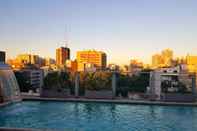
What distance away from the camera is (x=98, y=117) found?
10.6 meters

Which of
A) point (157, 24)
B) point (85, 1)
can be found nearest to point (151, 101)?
point (157, 24)

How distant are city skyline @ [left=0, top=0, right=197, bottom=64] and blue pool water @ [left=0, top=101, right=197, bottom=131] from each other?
5.17 meters

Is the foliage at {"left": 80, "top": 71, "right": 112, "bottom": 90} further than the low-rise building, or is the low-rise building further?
the foliage at {"left": 80, "top": 71, "right": 112, "bottom": 90}

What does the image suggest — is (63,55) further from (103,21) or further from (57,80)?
(103,21)

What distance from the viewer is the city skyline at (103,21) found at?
14695mm

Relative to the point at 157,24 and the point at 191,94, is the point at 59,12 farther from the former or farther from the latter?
the point at 191,94

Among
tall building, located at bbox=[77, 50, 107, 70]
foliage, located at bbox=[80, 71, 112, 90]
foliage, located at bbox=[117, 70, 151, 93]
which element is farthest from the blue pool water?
tall building, located at bbox=[77, 50, 107, 70]

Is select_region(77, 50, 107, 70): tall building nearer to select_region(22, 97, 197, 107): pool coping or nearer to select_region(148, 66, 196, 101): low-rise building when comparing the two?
select_region(148, 66, 196, 101): low-rise building

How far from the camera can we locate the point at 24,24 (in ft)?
57.1

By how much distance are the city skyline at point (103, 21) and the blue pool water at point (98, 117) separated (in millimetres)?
5166

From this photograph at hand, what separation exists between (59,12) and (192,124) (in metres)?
10.0

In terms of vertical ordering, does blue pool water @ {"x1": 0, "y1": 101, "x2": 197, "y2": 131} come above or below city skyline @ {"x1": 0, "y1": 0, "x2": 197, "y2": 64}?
below

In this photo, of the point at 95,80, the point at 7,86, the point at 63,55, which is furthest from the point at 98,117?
the point at 63,55

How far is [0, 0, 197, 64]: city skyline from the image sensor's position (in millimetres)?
14695
